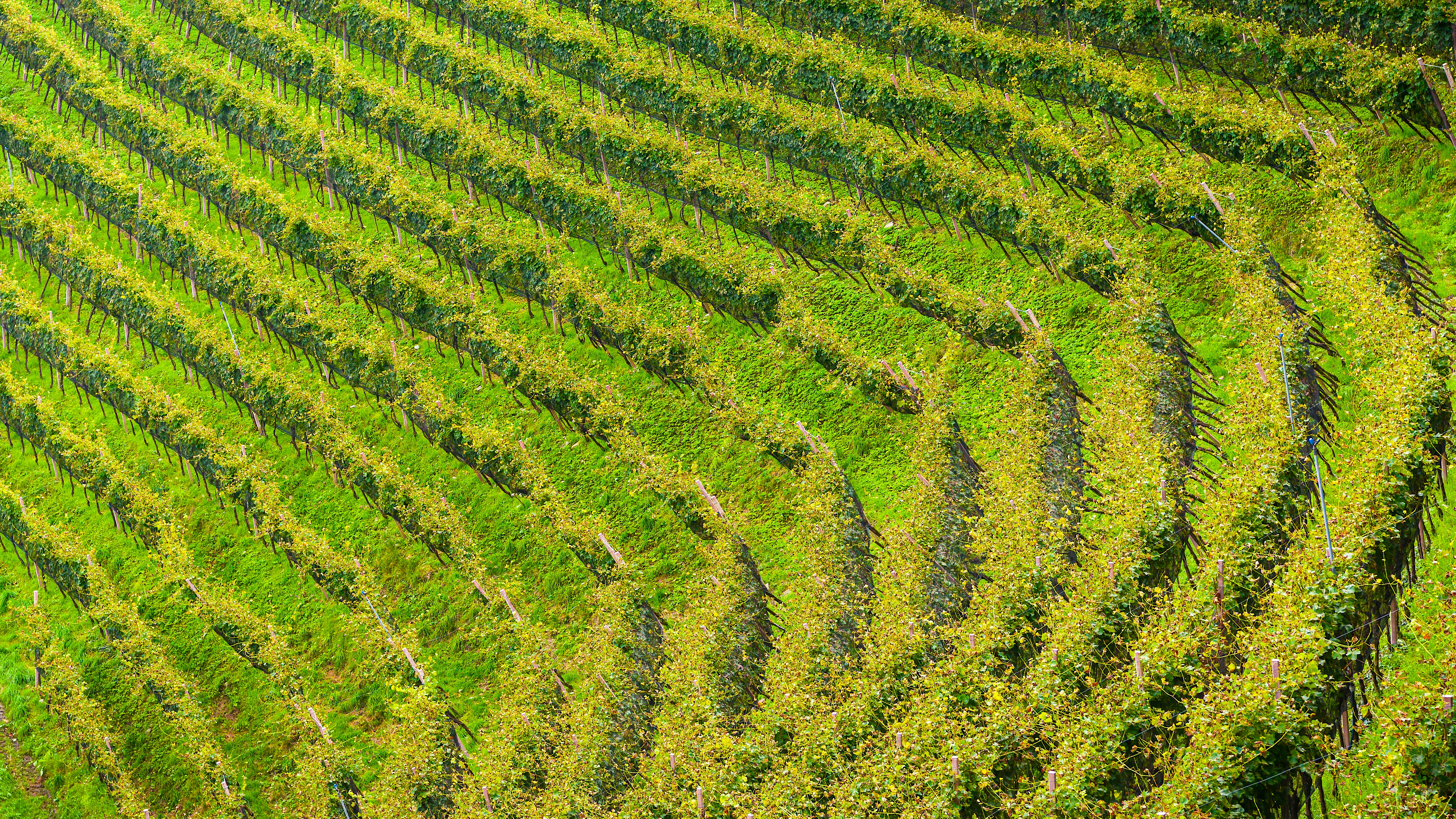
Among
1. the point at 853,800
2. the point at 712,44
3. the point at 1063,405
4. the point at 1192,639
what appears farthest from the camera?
the point at 712,44

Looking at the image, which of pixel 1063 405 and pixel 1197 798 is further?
pixel 1063 405

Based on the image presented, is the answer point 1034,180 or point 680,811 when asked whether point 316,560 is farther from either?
point 1034,180

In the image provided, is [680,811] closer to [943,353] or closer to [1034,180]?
[943,353]

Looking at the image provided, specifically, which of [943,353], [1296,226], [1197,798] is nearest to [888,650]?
[1197,798]

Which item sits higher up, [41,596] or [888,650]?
[888,650]

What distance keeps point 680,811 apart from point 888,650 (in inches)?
185

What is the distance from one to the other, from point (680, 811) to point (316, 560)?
40.9 ft

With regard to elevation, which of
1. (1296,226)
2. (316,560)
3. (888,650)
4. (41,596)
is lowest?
(41,596)

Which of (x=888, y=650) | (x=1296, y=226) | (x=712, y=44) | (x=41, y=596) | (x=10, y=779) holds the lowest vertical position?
(x=10, y=779)

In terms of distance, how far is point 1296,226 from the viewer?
2377cm

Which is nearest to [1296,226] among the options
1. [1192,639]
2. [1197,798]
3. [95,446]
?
[1192,639]

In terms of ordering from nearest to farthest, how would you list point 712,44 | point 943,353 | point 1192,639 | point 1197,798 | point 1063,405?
point 1197,798
point 1192,639
point 1063,405
point 943,353
point 712,44

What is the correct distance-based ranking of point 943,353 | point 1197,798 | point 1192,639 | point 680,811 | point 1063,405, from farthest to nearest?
1. point 943,353
2. point 1063,405
3. point 680,811
4. point 1192,639
5. point 1197,798

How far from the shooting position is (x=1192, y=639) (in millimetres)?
15422
